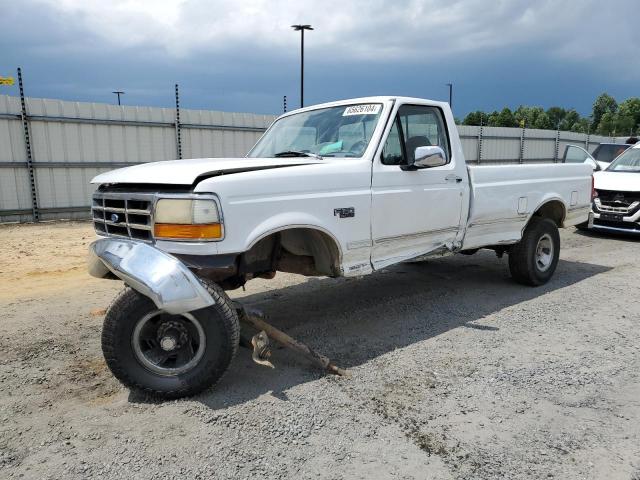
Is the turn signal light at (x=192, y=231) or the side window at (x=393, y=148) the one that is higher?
the side window at (x=393, y=148)

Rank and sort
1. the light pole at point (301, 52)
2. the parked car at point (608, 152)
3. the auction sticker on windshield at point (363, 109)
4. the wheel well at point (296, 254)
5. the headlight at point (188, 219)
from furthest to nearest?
the light pole at point (301, 52), the parked car at point (608, 152), the auction sticker on windshield at point (363, 109), the wheel well at point (296, 254), the headlight at point (188, 219)

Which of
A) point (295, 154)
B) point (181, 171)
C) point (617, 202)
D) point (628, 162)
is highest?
point (295, 154)

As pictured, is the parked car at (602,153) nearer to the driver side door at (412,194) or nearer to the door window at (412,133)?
the door window at (412,133)

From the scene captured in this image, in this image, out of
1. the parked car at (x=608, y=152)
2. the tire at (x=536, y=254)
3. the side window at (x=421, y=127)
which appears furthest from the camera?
the parked car at (x=608, y=152)

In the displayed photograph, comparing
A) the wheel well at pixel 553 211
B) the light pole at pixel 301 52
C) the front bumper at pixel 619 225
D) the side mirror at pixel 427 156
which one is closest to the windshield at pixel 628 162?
the front bumper at pixel 619 225

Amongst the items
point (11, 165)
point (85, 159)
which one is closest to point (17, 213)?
point (11, 165)

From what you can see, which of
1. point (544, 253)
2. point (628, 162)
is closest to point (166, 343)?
point (544, 253)

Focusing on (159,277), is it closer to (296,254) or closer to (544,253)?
(296,254)

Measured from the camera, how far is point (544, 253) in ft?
21.3

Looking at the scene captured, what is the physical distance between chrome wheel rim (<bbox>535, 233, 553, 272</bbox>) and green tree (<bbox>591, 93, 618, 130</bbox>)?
93499mm

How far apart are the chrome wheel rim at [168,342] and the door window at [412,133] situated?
218cm

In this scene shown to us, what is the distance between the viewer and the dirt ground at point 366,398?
279 centimetres

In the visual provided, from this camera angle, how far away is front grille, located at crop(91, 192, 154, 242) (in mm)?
3479

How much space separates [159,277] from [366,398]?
5.17 feet
